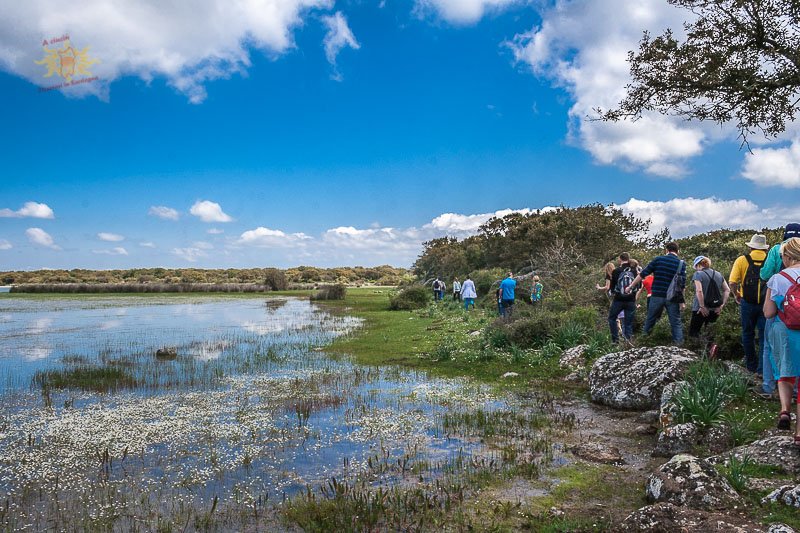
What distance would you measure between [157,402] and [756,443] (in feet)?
31.2

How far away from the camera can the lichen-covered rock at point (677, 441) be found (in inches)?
229

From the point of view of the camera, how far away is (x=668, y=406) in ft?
22.1

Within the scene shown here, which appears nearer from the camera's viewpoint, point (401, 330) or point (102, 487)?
point (102, 487)

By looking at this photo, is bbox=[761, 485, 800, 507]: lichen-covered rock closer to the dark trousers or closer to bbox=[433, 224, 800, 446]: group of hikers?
bbox=[433, 224, 800, 446]: group of hikers

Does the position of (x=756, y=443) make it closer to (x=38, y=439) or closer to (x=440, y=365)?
(x=440, y=365)

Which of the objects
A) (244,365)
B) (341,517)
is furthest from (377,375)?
(341,517)

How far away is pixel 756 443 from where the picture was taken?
5207mm

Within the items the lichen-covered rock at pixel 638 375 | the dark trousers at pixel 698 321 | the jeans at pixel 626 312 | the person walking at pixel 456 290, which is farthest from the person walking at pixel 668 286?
the person walking at pixel 456 290

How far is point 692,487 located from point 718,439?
1.76m

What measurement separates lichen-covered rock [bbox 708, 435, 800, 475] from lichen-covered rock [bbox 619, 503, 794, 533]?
1.29 metres

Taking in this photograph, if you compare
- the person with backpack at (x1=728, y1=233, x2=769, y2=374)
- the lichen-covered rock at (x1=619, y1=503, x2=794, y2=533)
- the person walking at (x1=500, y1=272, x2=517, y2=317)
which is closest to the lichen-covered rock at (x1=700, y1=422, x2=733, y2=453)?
the lichen-covered rock at (x1=619, y1=503, x2=794, y2=533)

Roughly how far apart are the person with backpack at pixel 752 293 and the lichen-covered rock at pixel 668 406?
1.30 meters

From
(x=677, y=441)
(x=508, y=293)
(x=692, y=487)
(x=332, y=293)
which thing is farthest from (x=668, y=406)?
(x=332, y=293)

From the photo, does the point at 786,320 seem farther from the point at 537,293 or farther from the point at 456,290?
the point at 456,290
